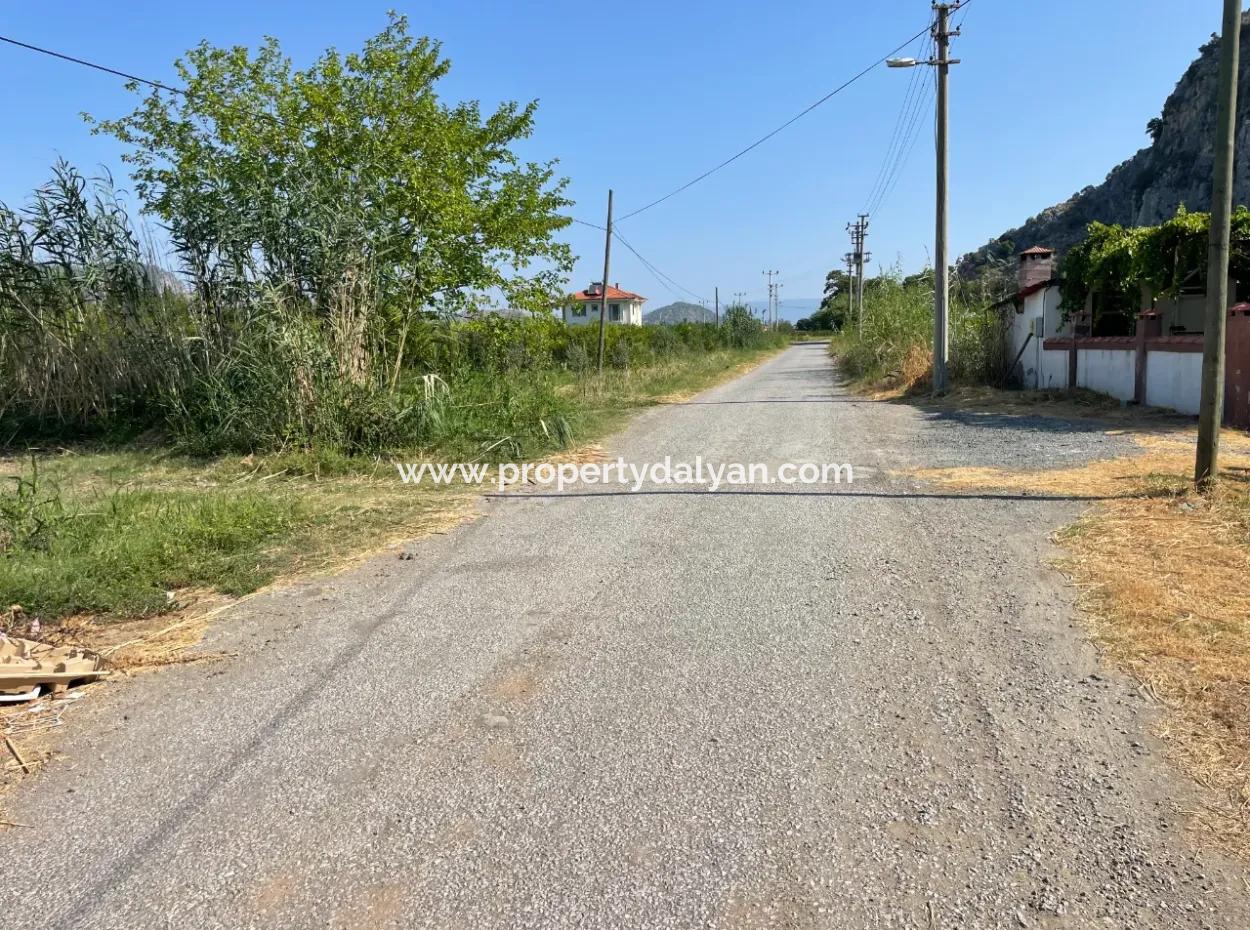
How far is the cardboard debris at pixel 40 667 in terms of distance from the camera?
11.7 feet

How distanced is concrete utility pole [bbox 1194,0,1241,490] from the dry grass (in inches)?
14.7

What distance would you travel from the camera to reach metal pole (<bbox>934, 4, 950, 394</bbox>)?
55.6 ft

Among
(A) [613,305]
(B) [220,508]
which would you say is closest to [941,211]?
(B) [220,508]

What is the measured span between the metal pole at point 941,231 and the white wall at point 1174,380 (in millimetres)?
4595

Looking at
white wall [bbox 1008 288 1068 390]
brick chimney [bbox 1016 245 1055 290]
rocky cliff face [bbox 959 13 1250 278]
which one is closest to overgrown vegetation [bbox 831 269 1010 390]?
white wall [bbox 1008 288 1068 390]

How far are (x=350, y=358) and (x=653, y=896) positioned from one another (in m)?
9.07

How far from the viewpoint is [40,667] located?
3.66 meters

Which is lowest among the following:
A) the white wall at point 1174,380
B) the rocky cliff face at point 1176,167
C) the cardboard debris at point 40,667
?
the cardboard debris at point 40,667

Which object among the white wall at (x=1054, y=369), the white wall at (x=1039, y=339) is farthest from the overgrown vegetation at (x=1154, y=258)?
the white wall at (x=1039, y=339)

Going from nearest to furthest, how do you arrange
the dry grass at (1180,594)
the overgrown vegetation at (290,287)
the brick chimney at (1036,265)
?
the dry grass at (1180,594) → the overgrown vegetation at (290,287) → the brick chimney at (1036,265)

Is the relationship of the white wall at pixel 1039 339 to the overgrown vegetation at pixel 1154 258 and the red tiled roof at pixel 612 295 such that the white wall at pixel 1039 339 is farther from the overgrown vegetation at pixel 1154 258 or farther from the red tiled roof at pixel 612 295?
the red tiled roof at pixel 612 295

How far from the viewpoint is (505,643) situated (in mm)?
4203

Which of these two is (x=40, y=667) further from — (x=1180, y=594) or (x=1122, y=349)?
(x=1122, y=349)

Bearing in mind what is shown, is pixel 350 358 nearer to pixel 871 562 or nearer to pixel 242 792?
pixel 871 562
